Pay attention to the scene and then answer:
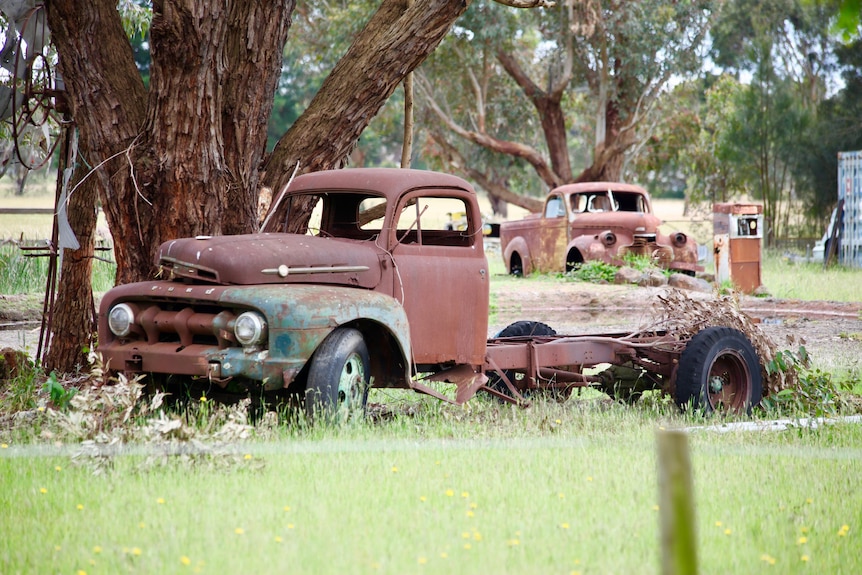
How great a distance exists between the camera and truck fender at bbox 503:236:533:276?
21.9 m

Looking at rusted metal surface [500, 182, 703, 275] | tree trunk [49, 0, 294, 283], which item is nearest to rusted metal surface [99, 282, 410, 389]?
tree trunk [49, 0, 294, 283]

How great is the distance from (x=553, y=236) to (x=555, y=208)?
0.57 metres

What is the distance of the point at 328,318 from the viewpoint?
6.25m

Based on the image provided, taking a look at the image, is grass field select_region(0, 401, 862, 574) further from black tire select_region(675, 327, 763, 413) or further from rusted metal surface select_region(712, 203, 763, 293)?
rusted metal surface select_region(712, 203, 763, 293)

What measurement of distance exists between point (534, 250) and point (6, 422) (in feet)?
51.8

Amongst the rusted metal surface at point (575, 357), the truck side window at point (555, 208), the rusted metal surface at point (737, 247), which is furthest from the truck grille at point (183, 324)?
the truck side window at point (555, 208)

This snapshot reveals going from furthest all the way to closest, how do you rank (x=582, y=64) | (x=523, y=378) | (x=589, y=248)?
(x=582, y=64) < (x=589, y=248) < (x=523, y=378)

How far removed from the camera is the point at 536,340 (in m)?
8.08

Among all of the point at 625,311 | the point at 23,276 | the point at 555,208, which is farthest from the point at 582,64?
the point at 23,276

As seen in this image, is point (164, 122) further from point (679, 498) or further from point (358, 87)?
point (679, 498)

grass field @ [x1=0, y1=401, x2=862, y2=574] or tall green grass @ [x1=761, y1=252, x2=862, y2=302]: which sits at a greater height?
tall green grass @ [x1=761, y1=252, x2=862, y2=302]

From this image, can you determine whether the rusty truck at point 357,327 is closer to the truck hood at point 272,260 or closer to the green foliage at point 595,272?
the truck hood at point 272,260

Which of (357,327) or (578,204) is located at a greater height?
(578,204)

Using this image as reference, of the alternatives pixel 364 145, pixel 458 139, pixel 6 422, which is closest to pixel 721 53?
pixel 458 139
